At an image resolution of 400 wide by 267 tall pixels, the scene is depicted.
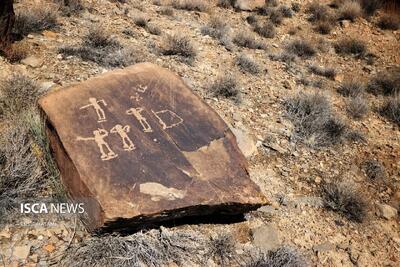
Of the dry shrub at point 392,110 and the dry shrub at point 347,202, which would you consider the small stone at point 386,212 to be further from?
the dry shrub at point 392,110

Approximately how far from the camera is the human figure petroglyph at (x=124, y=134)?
332cm

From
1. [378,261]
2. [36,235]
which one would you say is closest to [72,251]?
[36,235]

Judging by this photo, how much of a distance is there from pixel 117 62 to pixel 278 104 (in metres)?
2.35

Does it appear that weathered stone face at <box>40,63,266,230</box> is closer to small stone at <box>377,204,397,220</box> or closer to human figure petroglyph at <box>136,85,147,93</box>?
human figure petroglyph at <box>136,85,147,93</box>

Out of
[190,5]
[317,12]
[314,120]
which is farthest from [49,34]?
[317,12]

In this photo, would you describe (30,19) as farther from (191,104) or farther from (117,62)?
(191,104)

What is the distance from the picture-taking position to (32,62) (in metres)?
4.86

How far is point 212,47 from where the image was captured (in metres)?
6.79

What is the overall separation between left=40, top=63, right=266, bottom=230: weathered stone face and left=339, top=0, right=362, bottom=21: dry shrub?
22.5 feet

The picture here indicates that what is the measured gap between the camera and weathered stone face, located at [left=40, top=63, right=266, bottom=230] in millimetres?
3008

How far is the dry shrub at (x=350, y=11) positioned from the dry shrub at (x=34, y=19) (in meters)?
6.65

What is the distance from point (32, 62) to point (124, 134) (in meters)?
2.19

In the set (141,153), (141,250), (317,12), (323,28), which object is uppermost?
(141,153)

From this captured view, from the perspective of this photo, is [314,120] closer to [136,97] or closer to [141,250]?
[136,97]
